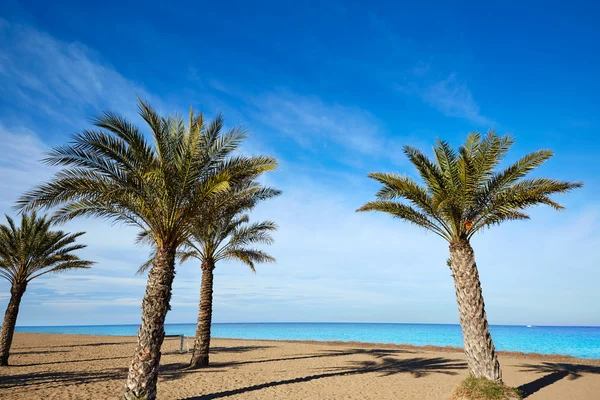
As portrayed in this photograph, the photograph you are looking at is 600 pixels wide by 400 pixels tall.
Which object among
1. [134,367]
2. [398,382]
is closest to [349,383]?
[398,382]

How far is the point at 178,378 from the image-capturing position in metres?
13.3

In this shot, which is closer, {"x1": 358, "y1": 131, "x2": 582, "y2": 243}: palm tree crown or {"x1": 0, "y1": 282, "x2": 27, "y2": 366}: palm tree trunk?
{"x1": 358, "y1": 131, "x2": 582, "y2": 243}: palm tree crown

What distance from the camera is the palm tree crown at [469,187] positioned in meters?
11.1

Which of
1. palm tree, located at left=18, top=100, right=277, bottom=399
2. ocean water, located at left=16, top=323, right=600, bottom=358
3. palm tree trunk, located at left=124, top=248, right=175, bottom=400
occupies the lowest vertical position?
ocean water, located at left=16, top=323, right=600, bottom=358

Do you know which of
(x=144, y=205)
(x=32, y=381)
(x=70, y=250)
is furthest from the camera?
(x=70, y=250)

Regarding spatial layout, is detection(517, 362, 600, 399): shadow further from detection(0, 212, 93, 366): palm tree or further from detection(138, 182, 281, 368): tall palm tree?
detection(0, 212, 93, 366): palm tree

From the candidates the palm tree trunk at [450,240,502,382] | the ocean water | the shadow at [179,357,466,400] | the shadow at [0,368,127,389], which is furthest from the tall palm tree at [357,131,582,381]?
the ocean water

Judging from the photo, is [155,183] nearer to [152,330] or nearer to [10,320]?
[152,330]

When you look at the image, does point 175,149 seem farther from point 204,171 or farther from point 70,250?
point 70,250

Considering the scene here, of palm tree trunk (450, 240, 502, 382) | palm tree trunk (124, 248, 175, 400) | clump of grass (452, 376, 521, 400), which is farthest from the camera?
palm tree trunk (450, 240, 502, 382)

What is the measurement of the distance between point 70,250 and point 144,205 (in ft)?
38.6

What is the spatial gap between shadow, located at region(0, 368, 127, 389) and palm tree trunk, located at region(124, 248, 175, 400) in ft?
16.1

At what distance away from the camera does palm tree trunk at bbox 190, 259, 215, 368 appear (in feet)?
52.5

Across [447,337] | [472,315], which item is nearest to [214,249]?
[472,315]
